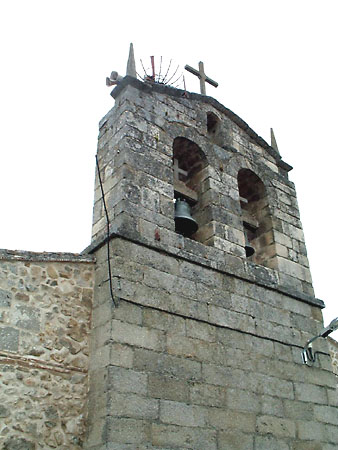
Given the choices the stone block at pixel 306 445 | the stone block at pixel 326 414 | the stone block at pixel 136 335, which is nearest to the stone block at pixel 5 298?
the stone block at pixel 136 335

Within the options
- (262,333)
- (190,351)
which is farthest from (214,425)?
(262,333)

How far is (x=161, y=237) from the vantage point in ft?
19.0

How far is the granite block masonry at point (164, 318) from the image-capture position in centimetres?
466

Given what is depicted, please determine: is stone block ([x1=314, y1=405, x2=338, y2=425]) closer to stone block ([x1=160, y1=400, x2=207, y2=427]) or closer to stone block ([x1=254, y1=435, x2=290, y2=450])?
stone block ([x1=254, y1=435, x2=290, y2=450])

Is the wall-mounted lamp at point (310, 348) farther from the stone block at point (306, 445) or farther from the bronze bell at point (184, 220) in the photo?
the bronze bell at point (184, 220)

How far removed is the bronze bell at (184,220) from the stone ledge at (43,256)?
4.43 feet

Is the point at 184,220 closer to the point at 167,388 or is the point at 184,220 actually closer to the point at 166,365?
the point at 166,365

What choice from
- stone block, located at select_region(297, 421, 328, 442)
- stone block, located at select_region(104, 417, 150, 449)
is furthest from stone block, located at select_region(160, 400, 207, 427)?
stone block, located at select_region(297, 421, 328, 442)

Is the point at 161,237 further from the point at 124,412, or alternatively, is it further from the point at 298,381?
→ the point at 298,381

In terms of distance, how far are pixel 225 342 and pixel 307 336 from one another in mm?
1529

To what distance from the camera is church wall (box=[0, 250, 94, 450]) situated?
14.8 feet

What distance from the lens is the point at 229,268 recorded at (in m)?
6.21

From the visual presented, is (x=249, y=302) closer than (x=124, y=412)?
No

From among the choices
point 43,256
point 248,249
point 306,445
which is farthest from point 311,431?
point 43,256
